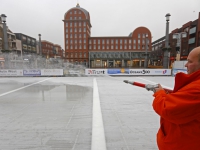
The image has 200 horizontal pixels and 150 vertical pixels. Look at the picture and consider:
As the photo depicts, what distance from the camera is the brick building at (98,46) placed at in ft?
187

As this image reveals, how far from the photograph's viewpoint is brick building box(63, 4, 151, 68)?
187ft

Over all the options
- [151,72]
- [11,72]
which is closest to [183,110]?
[151,72]

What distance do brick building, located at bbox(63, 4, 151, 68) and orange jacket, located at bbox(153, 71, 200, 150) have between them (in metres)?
56.8

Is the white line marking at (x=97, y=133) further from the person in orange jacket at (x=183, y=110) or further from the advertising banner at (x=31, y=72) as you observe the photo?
the advertising banner at (x=31, y=72)

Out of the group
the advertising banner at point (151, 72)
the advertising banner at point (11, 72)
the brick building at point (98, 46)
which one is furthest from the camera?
the brick building at point (98, 46)

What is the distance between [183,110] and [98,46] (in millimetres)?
59246

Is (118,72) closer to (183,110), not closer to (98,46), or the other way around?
(183,110)

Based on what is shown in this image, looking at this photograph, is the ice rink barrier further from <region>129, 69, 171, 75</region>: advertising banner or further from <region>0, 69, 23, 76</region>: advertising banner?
<region>0, 69, 23, 76</region>: advertising banner

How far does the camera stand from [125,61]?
5903cm

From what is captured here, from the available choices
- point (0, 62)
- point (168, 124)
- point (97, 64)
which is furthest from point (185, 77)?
point (97, 64)

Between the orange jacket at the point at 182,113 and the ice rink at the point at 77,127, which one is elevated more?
the orange jacket at the point at 182,113

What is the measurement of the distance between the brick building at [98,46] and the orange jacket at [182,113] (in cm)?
5682

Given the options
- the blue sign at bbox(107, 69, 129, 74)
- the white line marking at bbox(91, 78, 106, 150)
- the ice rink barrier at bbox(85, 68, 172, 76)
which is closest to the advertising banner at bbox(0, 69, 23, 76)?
the ice rink barrier at bbox(85, 68, 172, 76)

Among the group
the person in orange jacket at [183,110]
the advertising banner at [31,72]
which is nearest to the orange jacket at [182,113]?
the person in orange jacket at [183,110]
